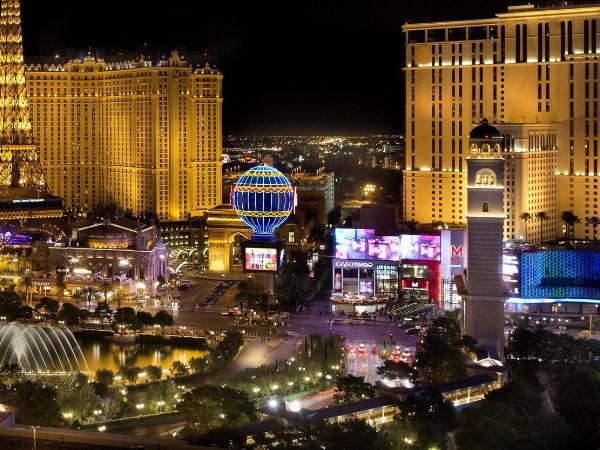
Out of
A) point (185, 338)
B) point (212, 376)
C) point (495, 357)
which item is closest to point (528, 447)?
point (495, 357)

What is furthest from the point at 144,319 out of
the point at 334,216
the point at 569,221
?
the point at 334,216

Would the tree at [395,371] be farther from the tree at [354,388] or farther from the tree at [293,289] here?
the tree at [293,289]

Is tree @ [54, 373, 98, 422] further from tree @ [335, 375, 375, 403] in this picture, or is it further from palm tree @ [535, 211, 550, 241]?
palm tree @ [535, 211, 550, 241]

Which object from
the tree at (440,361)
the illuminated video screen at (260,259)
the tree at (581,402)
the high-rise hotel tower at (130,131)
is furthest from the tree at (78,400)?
the high-rise hotel tower at (130,131)

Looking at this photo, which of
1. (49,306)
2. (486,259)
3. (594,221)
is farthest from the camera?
(594,221)

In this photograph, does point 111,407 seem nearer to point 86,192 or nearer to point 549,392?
point 549,392

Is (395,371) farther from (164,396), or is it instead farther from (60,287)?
(60,287)

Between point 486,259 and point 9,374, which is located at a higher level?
point 486,259
